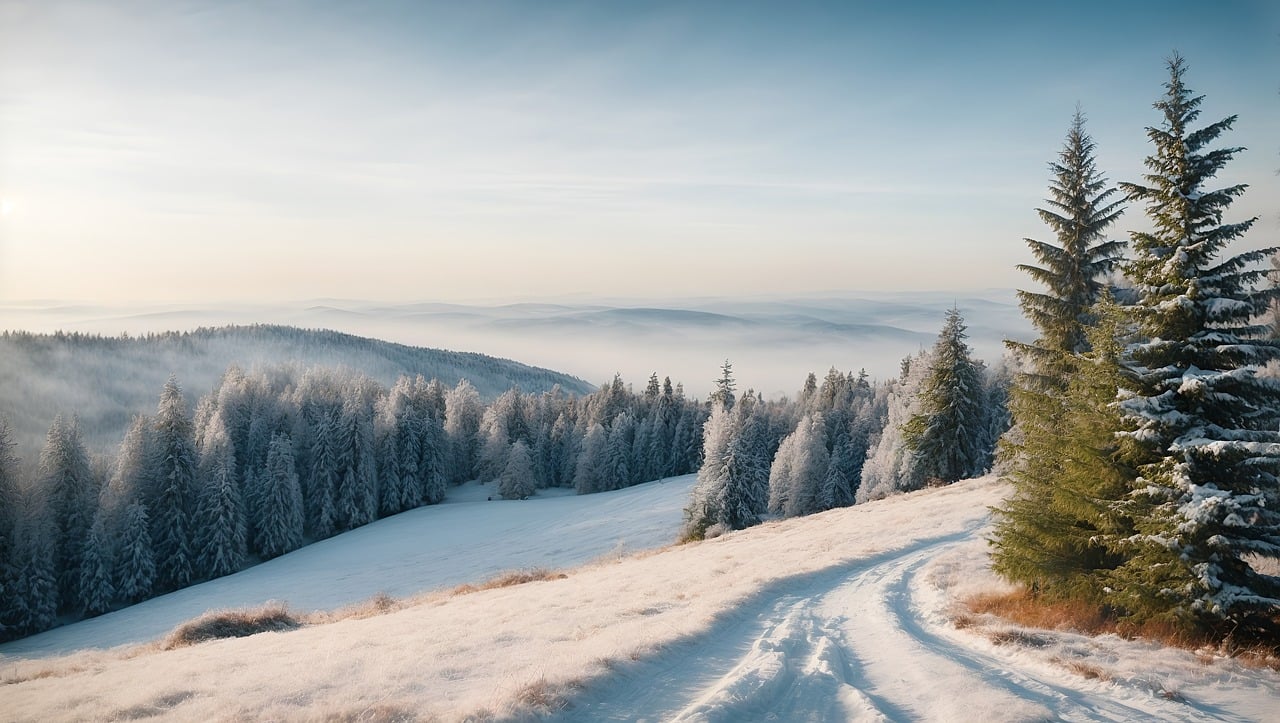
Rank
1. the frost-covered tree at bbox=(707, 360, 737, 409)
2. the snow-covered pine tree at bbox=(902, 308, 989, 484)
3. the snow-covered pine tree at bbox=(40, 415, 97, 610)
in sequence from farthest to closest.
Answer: the frost-covered tree at bbox=(707, 360, 737, 409) → the snow-covered pine tree at bbox=(40, 415, 97, 610) → the snow-covered pine tree at bbox=(902, 308, 989, 484)

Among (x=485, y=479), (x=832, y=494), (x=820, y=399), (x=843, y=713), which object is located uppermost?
(x=843, y=713)

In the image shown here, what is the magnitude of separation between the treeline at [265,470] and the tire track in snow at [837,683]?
50152 mm

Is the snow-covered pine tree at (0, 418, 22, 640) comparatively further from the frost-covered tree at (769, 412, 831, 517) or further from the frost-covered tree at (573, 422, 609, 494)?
the frost-covered tree at (769, 412, 831, 517)

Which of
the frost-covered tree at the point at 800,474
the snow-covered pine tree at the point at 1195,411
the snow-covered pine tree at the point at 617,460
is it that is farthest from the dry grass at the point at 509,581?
the snow-covered pine tree at the point at 617,460

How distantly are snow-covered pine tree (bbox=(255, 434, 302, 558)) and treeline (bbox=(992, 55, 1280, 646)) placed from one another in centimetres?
6364

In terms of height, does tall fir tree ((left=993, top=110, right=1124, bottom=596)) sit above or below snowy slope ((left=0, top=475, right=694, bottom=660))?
above

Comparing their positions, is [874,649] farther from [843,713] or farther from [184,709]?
[184,709]

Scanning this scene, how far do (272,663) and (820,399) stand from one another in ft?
288

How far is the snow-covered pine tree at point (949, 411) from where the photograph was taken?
41.6 m

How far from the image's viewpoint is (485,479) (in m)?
94.8

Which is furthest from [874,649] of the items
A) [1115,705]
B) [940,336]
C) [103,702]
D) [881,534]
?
[940,336]

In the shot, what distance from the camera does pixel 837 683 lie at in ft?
32.8

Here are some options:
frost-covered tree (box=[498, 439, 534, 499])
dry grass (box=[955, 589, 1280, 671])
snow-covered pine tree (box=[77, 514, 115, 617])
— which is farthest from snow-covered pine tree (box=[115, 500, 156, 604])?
dry grass (box=[955, 589, 1280, 671])

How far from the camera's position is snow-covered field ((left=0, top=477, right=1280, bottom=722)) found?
8.86m
